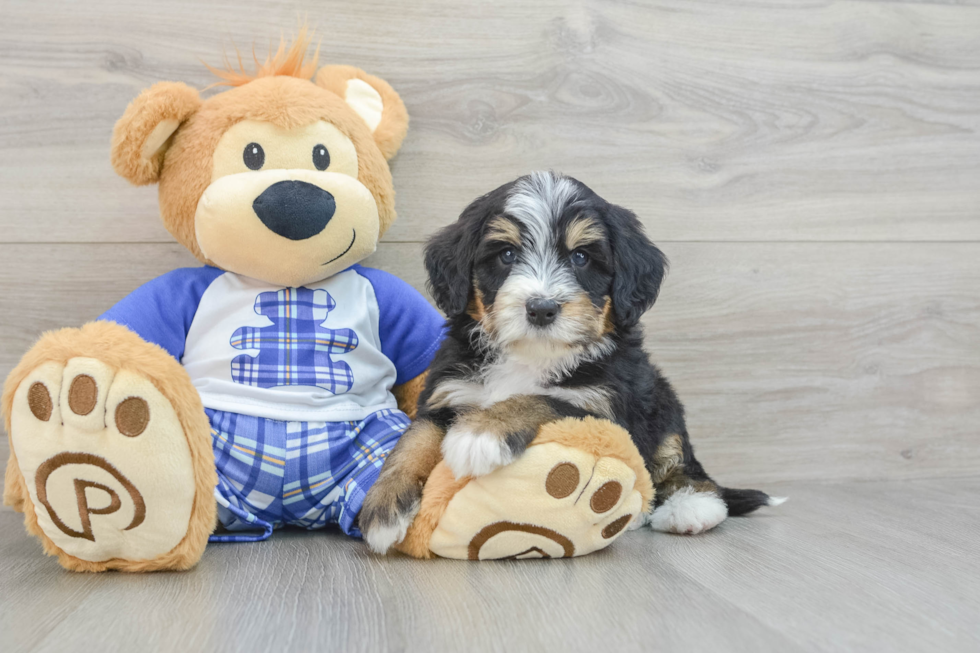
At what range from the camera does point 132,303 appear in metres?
2.00

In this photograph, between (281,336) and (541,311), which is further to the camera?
(281,336)

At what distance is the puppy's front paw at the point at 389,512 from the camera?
170 centimetres

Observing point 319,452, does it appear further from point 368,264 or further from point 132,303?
point 368,264

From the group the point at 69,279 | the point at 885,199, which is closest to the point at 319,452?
the point at 69,279

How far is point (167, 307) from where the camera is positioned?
2.07 meters

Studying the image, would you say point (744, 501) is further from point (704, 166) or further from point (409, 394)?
point (704, 166)

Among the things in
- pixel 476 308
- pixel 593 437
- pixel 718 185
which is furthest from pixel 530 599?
pixel 718 185

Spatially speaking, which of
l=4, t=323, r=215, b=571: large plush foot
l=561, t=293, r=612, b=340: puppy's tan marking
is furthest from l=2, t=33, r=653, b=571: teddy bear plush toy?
l=561, t=293, r=612, b=340: puppy's tan marking

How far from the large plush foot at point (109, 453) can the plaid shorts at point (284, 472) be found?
29 cm

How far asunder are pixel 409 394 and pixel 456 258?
1.97ft

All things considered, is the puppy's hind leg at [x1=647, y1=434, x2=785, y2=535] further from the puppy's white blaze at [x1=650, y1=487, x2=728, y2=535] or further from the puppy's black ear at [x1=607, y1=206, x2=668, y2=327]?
the puppy's black ear at [x1=607, y1=206, x2=668, y2=327]

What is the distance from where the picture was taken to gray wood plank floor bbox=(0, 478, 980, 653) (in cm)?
129

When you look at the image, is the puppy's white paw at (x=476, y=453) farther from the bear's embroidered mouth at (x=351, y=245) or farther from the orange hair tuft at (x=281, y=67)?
the orange hair tuft at (x=281, y=67)

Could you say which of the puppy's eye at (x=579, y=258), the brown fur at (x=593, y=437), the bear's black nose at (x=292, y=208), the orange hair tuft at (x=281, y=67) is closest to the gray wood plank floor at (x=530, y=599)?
the brown fur at (x=593, y=437)
